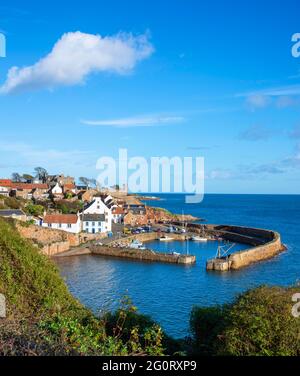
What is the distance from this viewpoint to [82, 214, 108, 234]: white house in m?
52.3

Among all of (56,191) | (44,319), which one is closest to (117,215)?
(56,191)

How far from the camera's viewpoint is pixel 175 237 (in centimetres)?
5775

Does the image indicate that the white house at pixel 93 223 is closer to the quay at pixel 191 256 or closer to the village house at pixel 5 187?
the quay at pixel 191 256

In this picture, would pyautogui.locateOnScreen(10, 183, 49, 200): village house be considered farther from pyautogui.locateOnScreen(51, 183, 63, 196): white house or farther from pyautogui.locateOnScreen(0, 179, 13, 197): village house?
pyautogui.locateOnScreen(51, 183, 63, 196): white house

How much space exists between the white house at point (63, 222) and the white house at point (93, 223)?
3.03 m

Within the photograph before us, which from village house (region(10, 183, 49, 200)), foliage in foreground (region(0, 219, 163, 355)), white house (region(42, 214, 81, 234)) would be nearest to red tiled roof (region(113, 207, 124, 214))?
village house (region(10, 183, 49, 200))

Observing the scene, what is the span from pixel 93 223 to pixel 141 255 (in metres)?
13.6

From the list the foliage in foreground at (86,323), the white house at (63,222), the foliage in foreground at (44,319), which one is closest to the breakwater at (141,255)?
the white house at (63,222)

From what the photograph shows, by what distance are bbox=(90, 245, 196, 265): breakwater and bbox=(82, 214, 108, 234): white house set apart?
332 inches

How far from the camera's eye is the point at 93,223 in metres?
52.5

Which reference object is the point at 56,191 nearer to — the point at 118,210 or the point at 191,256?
the point at 118,210

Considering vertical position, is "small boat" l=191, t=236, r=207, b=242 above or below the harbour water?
above

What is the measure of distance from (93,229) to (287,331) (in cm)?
4478

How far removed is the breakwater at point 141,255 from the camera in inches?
1550
